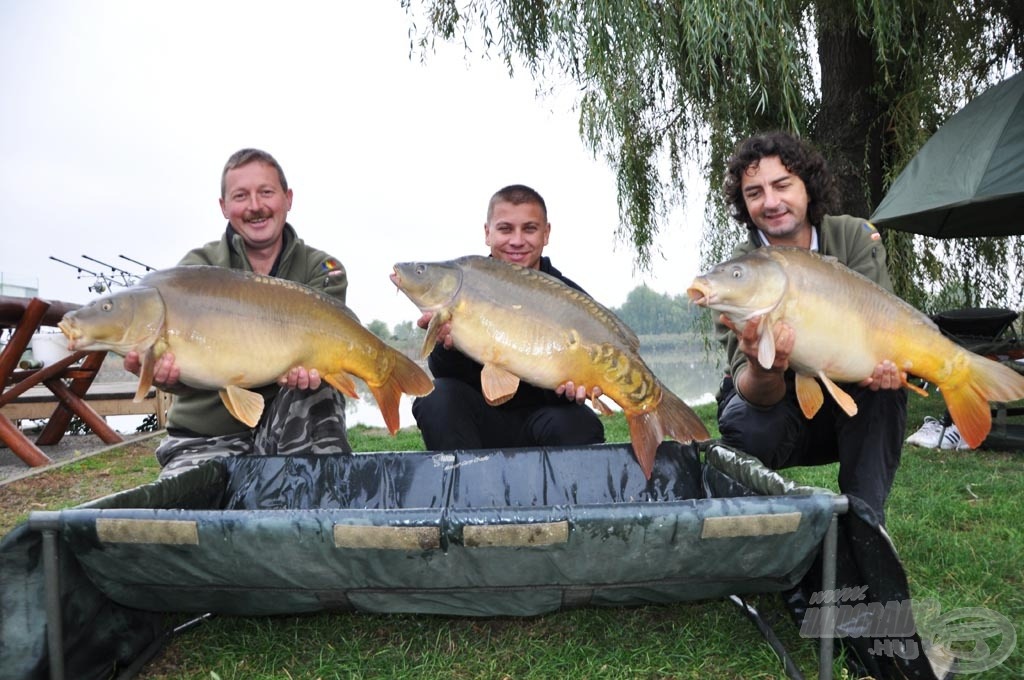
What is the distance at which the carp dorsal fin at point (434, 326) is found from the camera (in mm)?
1362

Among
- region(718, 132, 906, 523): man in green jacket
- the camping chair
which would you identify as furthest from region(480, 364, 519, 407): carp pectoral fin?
the camping chair

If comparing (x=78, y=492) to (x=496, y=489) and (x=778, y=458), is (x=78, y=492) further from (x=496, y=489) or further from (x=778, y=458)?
(x=778, y=458)

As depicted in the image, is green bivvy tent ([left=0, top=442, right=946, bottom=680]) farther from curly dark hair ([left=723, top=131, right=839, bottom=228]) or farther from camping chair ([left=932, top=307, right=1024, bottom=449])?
camping chair ([left=932, top=307, right=1024, bottom=449])

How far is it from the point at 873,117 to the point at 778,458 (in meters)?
2.79

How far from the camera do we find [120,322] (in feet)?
4.22

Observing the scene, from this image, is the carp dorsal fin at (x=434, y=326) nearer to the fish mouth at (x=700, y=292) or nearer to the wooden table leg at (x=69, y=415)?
the fish mouth at (x=700, y=292)

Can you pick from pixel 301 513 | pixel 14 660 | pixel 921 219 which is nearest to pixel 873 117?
pixel 921 219

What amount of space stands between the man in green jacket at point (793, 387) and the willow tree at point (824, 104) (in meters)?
1.49

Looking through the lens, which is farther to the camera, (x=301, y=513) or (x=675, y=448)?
(x=675, y=448)

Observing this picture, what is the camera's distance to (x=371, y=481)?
5.25ft

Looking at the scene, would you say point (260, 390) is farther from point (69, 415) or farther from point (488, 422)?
point (69, 415)

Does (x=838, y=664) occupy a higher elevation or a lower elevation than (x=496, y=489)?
lower

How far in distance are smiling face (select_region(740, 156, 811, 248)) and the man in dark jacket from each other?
44 centimetres

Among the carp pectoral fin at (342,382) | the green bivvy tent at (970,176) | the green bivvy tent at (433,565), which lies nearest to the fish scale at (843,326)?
the green bivvy tent at (433,565)
